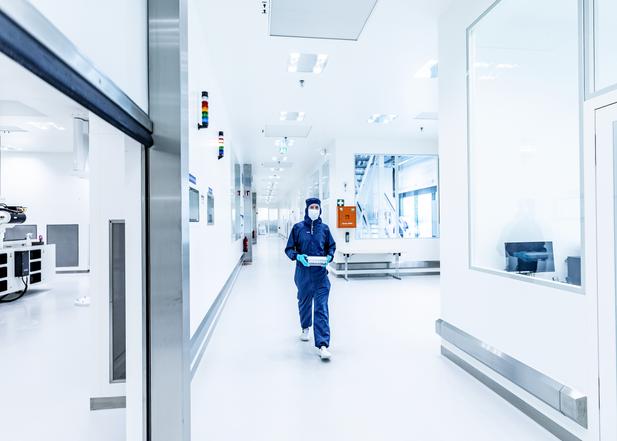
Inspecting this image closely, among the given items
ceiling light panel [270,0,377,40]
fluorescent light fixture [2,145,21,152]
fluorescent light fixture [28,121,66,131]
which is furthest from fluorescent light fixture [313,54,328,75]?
fluorescent light fixture [2,145,21,152]

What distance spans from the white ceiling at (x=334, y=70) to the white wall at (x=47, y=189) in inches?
210

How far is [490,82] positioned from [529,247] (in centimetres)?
154

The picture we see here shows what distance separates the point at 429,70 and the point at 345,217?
13.5ft

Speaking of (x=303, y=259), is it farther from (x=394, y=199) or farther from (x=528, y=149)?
(x=394, y=199)

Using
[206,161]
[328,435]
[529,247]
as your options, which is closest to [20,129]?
[206,161]

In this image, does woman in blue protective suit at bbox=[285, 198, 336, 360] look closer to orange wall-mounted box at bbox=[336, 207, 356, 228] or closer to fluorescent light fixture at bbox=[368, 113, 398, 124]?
fluorescent light fixture at bbox=[368, 113, 398, 124]

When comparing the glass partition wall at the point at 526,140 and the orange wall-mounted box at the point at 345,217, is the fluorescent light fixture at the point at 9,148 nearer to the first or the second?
the orange wall-mounted box at the point at 345,217

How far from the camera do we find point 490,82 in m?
3.05

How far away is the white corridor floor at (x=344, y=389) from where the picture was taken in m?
2.24

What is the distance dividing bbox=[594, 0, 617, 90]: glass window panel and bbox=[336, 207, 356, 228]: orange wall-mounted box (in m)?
6.18

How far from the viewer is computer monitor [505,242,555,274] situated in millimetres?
2485

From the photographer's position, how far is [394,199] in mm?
8789

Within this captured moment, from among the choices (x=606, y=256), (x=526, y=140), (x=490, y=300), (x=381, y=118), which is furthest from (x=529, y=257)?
(x=381, y=118)

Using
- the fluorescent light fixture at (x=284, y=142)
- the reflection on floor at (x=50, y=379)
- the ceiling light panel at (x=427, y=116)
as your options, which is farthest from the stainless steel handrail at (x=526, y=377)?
the fluorescent light fixture at (x=284, y=142)
